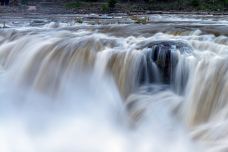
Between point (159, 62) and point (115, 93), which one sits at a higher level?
point (159, 62)

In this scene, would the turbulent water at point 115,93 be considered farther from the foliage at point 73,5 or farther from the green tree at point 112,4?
the foliage at point 73,5

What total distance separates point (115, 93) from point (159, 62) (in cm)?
123

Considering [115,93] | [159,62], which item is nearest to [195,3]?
[159,62]

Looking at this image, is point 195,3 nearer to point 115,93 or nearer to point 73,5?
point 73,5

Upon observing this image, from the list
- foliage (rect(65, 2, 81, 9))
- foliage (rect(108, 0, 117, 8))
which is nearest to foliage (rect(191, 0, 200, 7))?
foliage (rect(108, 0, 117, 8))

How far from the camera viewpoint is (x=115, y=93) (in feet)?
35.2

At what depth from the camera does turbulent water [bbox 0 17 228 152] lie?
907 centimetres

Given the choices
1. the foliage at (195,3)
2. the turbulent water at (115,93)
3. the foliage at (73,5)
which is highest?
the foliage at (195,3)

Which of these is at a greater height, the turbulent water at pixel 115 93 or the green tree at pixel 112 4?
the green tree at pixel 112 4

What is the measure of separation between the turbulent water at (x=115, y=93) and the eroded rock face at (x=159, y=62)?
0.02 meters

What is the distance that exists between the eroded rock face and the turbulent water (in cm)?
2

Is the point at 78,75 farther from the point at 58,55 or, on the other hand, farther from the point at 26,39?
the point at 26,39

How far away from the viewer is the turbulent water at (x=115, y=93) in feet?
29.8

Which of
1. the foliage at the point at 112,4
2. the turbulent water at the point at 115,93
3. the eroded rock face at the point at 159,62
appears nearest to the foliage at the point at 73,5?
the foliage at the point at 112,4
